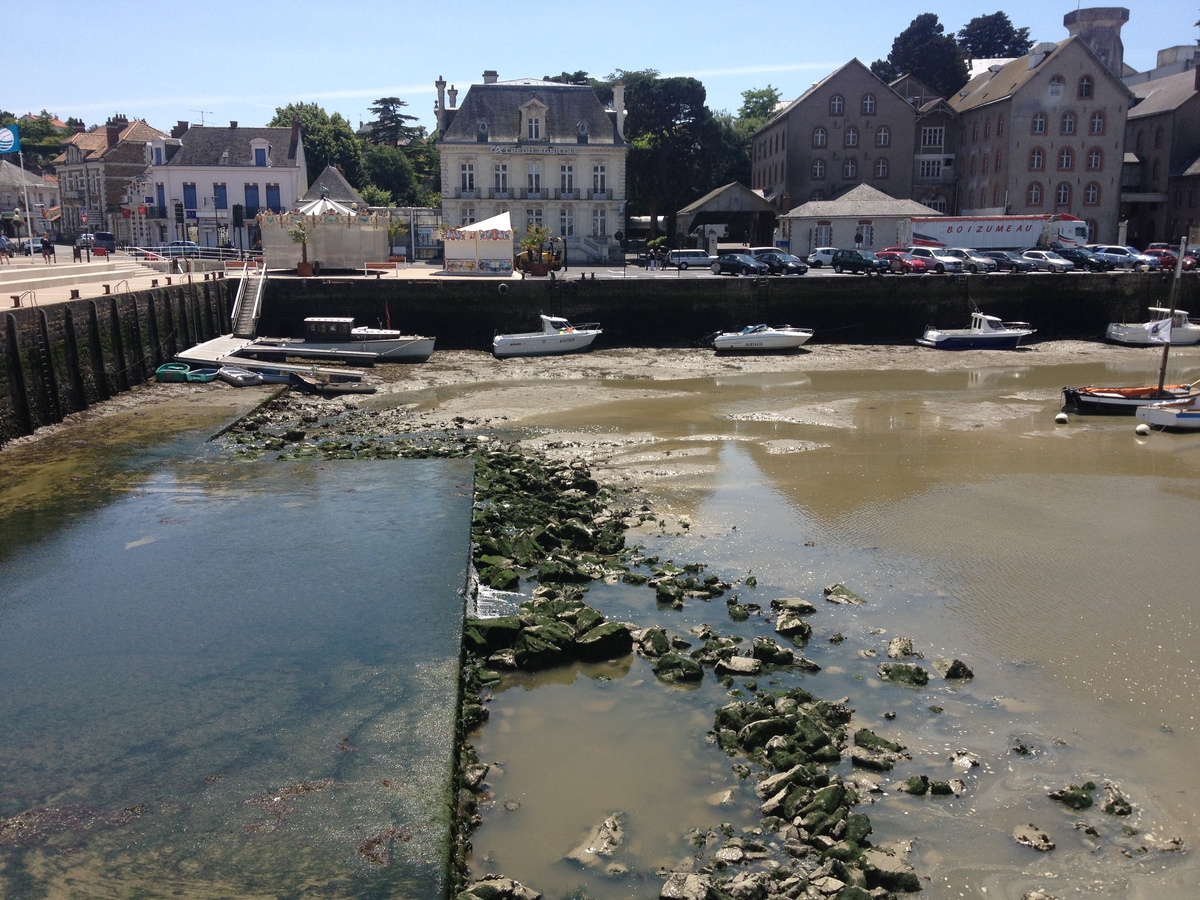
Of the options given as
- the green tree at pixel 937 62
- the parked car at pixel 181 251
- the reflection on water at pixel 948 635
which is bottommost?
the reflection on water at pixel 948 635

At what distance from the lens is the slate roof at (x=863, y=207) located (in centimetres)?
5154

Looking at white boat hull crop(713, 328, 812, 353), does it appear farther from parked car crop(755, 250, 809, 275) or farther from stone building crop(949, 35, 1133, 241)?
stone building crop(949, 35, 1133, 241)

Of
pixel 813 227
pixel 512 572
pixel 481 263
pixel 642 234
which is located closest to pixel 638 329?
pixel 481 263

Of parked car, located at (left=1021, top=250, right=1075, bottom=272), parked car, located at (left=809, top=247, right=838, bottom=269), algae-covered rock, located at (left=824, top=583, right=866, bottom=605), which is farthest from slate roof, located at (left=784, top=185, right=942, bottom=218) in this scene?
algae-covered rock, located at (left=824, top=583, right=866, bottom=605)

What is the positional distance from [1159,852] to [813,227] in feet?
158

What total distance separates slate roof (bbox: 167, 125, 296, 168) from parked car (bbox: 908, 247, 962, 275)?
36368mm

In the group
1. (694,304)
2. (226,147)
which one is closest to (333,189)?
(226,147)

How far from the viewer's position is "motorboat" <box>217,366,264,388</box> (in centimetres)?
2820

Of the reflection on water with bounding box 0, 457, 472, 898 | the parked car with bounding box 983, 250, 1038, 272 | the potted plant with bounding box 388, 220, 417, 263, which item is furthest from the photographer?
the potted plant with bounding box 388, 220, 417, 263

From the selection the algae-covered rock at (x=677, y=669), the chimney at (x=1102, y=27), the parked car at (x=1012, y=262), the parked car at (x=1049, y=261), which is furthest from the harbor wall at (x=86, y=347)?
the chimney at (x=1102, y=27)

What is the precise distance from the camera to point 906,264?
4234 centimetres

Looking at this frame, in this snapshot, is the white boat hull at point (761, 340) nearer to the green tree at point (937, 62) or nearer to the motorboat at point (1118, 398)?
the motorboat at point (1118, 398)

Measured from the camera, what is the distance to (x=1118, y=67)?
253 feet

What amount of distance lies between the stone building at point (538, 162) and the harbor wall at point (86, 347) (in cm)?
2438
